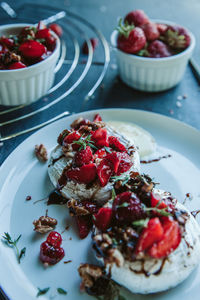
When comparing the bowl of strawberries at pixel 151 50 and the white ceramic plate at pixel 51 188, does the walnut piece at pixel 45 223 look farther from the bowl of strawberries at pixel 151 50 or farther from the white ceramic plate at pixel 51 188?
the bowl of strawberries at pixel 151 50

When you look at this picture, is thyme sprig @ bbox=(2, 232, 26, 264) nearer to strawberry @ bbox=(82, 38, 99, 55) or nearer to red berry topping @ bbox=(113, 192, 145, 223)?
red berry topping @ bbox=(113, 192, 145, 223)

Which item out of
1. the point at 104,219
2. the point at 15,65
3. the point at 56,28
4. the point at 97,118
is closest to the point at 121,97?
the point at 97,118

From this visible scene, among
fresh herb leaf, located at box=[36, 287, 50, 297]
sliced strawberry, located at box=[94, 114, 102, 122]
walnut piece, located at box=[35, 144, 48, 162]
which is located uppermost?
sliced strawberry, located at box=[94, 114, 102, 122]

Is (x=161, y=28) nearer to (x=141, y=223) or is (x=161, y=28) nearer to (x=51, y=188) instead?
(x=51, y=188)

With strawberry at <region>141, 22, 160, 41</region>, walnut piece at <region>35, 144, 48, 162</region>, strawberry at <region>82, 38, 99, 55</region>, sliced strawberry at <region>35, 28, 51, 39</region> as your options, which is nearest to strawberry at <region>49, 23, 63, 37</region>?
strawberry at <region>82, 38, 99, 55</region>

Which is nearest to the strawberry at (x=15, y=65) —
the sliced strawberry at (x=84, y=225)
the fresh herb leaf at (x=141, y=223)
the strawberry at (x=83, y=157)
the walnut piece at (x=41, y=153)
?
the walnut piece at (x=41, y=153)

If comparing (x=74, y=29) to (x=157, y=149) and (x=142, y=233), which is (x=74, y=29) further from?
(x=142, y=233)

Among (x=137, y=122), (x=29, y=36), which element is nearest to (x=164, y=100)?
(x=137, y=122)
